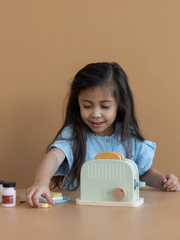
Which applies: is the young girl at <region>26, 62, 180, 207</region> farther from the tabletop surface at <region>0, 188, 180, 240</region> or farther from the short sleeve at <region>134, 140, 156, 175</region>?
the tabletop surface at <region>0, 188, 180, 240</region>

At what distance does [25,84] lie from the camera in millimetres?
1519

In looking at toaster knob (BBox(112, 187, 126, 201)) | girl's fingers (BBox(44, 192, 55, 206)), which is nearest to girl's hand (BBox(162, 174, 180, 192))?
toaster knob (BBox(112, 187, 126, 201))

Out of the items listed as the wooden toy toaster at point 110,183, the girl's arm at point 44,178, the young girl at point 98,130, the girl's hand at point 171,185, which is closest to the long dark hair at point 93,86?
the young girl at point 98,130

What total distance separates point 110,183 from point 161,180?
15.9 inches

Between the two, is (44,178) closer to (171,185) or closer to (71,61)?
(171,185)

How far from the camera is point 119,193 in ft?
2.59

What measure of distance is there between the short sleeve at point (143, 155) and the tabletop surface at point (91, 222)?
40 centimetres

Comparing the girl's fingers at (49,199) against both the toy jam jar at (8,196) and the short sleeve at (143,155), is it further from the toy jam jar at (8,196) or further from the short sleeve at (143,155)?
the short sleeve at (143,155)

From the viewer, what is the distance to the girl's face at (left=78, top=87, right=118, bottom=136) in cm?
112

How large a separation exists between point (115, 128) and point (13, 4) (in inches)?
32.6

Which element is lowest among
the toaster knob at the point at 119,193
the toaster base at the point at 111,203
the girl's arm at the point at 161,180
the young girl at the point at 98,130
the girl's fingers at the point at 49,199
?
the girl's arm at the point at 161,180

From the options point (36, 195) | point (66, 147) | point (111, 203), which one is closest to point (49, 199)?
point (36, 195)

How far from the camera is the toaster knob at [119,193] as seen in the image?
2.59 ft

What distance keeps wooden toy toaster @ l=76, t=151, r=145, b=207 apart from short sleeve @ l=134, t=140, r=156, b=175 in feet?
1.37
